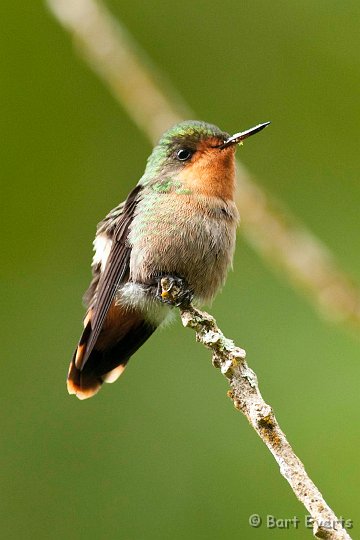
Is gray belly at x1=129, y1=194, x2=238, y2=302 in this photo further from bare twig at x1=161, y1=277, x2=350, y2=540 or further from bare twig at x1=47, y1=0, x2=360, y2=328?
bare twig at x1=161, y1=277, x2=350, y2=540

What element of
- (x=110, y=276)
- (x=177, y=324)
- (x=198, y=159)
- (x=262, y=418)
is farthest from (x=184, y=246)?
(x=177, y=324)

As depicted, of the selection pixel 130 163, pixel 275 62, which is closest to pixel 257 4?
pixel 275 62

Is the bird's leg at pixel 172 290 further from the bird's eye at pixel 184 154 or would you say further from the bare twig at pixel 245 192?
the bird's eye at pixel 184 154

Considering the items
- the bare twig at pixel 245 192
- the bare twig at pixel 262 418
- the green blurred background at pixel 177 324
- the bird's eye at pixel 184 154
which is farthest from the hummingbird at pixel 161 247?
the green blurred background at pixel 177 324

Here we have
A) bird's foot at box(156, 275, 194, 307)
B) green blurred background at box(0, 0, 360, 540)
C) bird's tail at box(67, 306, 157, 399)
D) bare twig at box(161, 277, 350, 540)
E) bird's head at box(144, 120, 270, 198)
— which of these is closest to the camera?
bare twig at box(161, 277, 350, 540)

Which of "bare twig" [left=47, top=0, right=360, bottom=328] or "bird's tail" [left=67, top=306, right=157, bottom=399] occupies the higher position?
"bare twig" [left=47, top=0, right=360, bottom=328]

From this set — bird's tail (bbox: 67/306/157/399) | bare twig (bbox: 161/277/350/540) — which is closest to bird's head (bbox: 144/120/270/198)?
bird's tail (bbox: 67/306/157/399)

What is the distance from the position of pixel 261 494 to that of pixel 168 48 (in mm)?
3623

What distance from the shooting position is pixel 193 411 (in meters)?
6.13

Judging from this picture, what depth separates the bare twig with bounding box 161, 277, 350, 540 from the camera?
7.00 ft

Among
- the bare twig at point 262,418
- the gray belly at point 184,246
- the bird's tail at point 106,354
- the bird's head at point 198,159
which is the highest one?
the bird's head at point 198,159

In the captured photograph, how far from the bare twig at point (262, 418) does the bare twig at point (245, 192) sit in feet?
2.37

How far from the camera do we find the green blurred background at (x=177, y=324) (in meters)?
5.92

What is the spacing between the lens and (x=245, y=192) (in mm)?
4398
